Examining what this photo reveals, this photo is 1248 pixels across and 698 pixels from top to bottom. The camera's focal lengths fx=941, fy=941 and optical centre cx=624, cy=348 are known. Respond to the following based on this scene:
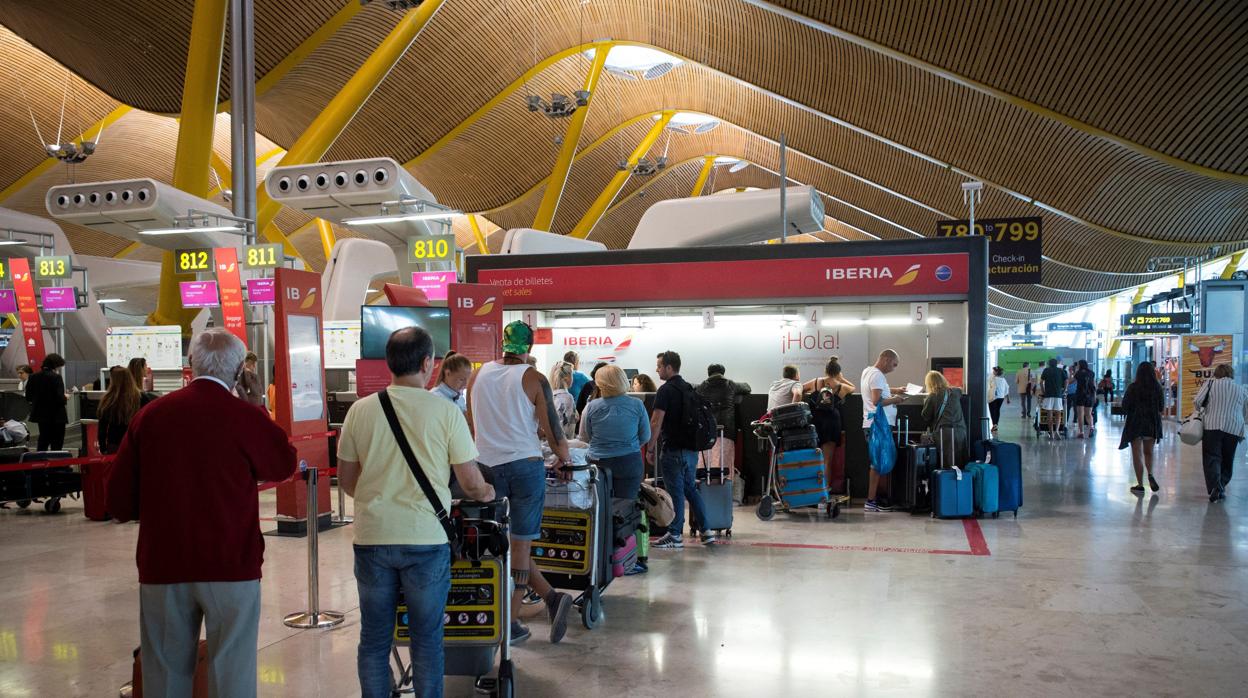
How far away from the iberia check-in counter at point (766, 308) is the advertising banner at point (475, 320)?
241 millimetres

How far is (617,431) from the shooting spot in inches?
234

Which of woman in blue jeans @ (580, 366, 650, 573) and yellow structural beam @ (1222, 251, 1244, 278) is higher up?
yellow structural beam @ (1222, 251, 1244, 278)

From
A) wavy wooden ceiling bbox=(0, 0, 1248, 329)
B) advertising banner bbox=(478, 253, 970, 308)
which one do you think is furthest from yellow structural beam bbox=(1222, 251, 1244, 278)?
advertising banner bbox=(478, 253, 970, 308)

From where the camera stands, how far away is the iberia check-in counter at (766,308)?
10.3 meters

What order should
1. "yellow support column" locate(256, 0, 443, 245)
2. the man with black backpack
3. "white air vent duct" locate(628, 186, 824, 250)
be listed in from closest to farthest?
the man with black backpack → "white air vent duct" locate(628, 186, 824, 250) → "yellow support column" locate(256, 0, 443, 245)

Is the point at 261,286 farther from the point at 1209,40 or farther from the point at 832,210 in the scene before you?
the point at 832,210

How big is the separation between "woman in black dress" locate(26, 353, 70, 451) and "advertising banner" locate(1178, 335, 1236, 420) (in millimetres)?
23340

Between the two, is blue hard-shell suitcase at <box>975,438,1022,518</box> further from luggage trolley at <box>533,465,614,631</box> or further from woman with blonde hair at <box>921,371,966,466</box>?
luggage trolley at <box>533,465,614,631</box>

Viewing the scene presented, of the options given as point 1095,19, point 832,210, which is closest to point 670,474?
point 1095,19

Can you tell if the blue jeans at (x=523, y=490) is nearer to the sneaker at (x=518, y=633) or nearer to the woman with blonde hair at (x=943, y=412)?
the sneaker at (x=518, y=633)

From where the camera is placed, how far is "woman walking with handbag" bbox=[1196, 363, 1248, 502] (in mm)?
9820

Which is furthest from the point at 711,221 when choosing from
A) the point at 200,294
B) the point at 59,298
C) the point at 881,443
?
the point at 59,298

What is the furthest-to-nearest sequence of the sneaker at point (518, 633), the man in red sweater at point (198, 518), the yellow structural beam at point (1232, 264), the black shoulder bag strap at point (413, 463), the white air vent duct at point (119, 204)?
the yellow structural beam at point (1232, 264)
the white air vent duct at point (119, 204)
the sneaker at point (518, 633)
the black shoulder bag strap at point (413, 463)
the man in red sweater at point (198, 518)

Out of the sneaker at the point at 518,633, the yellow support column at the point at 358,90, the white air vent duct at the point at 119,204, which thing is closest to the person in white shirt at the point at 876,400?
the sneaker at the point at 518,633
